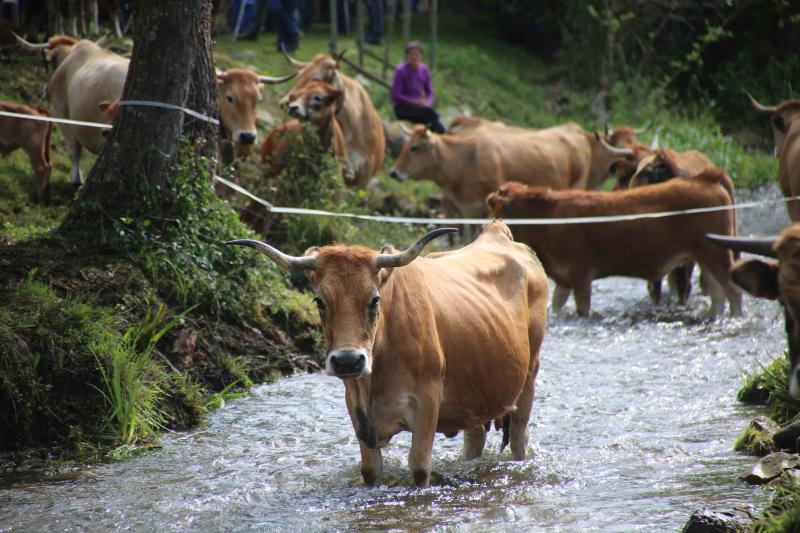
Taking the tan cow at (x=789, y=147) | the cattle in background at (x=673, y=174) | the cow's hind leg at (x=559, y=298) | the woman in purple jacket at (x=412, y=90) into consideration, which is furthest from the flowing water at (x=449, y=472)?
the woman in purple jacket at (x=412, y=90)

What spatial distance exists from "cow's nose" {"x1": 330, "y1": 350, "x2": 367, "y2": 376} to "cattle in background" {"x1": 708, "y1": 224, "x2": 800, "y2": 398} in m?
1.87

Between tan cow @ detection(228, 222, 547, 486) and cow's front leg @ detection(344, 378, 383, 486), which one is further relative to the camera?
cow's front leg @ detection(344, 378, 383, 486)

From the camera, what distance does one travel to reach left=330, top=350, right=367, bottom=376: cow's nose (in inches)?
217

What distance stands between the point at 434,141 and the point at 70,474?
11.9 meters

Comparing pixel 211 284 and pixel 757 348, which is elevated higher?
pixel 211 284

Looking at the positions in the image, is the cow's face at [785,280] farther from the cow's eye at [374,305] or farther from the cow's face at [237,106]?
the cow's face at [237,106]

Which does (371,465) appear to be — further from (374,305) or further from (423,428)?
(374,305)

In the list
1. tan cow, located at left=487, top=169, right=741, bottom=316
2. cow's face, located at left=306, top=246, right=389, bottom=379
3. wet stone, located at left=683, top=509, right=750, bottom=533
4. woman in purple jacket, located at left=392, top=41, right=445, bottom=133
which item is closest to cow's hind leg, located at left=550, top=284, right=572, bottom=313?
tan cow, located at left=487, top=169, right=741, bottom=316

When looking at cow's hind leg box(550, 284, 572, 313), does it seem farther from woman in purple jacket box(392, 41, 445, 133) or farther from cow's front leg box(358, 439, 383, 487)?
woman in purple jacket box(392, 41, 445, 133)

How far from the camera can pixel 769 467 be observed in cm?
614

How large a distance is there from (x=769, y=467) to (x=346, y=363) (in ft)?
8.24

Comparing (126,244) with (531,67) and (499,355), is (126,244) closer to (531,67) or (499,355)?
(499,355)

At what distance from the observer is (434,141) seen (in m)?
18.0

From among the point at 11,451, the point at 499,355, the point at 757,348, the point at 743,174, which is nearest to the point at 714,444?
the point at 499,355
